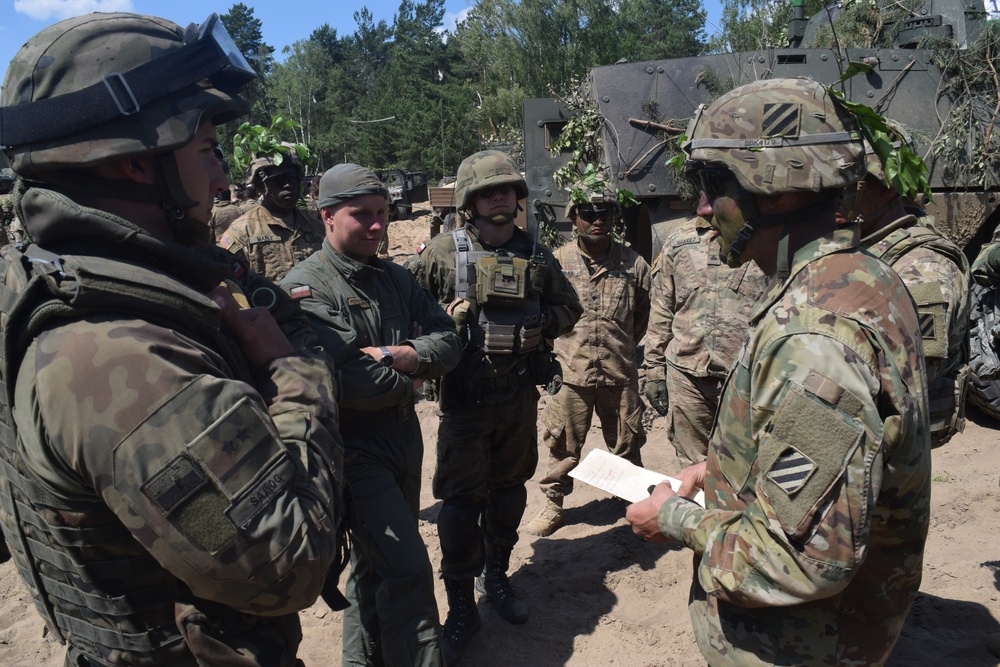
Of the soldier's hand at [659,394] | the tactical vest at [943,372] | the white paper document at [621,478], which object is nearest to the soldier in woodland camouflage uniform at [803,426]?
the white paper document at [621,478]

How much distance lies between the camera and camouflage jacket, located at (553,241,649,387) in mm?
5613

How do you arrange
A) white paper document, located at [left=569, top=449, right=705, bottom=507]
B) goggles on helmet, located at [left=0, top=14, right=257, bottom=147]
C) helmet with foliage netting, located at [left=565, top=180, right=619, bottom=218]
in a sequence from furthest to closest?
helmet with foliage netting, located at [left=565, top=180, right=619, bottom=218]
white paper document, located at [left=569, top=449, right=705, bottom=507]
goggles on helmet, located at [left=0, top=14, right=257, bottom=147]

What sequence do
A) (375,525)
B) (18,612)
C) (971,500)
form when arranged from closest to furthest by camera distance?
(375,525)
(18,612)
(971,500)

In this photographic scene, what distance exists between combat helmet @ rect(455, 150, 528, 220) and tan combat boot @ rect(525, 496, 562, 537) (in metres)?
2.15

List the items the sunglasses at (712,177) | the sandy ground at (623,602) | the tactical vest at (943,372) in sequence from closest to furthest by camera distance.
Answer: the sunglasses at (712,177) < the tactical vest at (943,372) < the sandy ground at (623,602)

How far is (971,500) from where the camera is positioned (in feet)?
16.8

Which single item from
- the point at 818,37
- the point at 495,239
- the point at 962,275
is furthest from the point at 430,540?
the point at 818,37

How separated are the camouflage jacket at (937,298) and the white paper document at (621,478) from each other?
1454 millimetres

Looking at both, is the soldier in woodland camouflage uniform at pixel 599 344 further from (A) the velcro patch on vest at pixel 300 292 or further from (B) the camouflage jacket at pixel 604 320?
(A) the velcro patch on vest at pixel 300 292

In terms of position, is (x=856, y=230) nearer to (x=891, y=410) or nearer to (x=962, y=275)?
(x=891, y=410)

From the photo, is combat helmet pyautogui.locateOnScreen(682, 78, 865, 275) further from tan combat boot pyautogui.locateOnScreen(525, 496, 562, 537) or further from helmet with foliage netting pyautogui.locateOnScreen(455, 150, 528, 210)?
tan combat boot pyautogui.locateOnScreen(525, 496, 562, 537)

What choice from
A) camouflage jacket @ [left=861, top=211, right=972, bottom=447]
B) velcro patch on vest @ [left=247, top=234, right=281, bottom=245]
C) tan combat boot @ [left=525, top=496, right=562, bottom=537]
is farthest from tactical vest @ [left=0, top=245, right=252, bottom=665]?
velcro patch on vest @ [left=247, top=234, right=281, bottom=245]

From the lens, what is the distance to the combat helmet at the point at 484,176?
4332mm

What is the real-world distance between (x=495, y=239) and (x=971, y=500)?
11.9 ft
